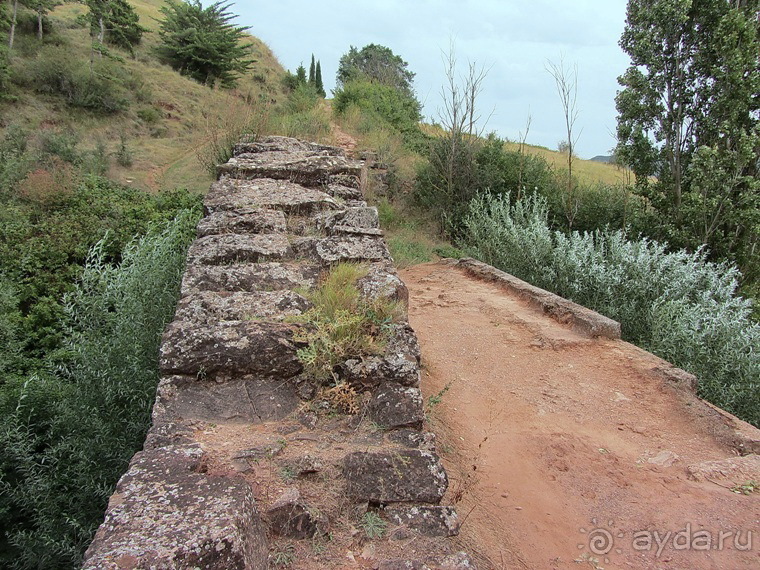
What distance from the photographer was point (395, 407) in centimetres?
183

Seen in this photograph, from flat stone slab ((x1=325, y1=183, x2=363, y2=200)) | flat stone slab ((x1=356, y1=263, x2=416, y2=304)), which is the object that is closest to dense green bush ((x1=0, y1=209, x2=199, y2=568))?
flat stone slab ((x1=356, y1=263, x2=416, y2=304))

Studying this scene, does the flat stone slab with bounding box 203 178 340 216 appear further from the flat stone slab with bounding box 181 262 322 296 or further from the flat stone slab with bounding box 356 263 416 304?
the flat stone slab with bounding box 356 263 416 304

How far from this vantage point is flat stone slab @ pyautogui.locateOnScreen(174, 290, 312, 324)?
2.15 m

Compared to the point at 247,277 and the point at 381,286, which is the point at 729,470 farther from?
the point at 247,277

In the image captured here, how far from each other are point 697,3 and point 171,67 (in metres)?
18.6

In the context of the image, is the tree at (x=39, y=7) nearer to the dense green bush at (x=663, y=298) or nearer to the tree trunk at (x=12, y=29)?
the tree trunk at (x=12, y=29)

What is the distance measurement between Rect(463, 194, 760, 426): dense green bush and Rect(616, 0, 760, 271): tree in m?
1.79

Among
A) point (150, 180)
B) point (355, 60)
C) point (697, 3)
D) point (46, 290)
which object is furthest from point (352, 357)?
point (355, 60)

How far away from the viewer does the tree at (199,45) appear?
20094 mm

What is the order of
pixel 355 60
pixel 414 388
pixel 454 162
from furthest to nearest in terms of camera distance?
pixel 355 60 < pixel 454 162 < pixel 414 388

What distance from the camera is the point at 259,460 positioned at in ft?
5.10

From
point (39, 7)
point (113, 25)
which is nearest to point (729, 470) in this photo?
point (39, 7)

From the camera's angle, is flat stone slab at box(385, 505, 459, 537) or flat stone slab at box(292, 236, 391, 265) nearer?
flat stone slab at box(385, 505, 459, 537)

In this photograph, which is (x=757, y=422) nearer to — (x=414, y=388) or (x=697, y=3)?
(x=414, y=388)
